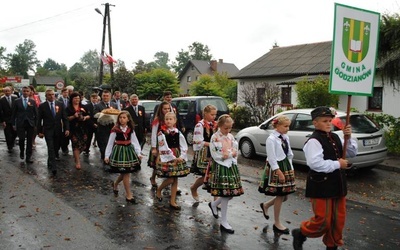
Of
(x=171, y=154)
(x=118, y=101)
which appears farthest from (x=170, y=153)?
(x=118, y=101)

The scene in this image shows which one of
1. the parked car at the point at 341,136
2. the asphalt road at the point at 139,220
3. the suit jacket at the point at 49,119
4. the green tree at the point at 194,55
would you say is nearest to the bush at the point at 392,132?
the parked car at the point at 341,136

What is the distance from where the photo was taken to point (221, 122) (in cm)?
567

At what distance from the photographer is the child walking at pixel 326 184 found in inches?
170

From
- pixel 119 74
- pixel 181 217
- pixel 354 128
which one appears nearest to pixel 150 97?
pixel 119 74

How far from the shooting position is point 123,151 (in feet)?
22.9

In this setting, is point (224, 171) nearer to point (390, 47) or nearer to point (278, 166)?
point (278, 166)

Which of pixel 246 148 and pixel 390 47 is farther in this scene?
pixel 390 47

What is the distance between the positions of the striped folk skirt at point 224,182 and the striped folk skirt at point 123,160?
1895 mm

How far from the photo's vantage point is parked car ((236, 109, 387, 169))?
30.9 feet

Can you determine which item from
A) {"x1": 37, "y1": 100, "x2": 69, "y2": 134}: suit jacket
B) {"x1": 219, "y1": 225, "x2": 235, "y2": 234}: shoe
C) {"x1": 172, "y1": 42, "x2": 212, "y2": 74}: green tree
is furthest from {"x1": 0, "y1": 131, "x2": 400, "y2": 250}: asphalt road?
{"x1": 172, "y1": 42, "x2": 212, "y2": 74}: green tree

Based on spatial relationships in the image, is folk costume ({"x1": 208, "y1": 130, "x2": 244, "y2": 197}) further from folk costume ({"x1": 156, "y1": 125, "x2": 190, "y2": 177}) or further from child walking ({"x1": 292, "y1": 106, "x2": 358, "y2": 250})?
child walking ({"x1": 292, "y1": 106, "x2": 358, "y2": 250})

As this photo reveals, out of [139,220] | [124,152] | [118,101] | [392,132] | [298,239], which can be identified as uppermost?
[118,101]

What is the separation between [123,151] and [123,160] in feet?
0.56

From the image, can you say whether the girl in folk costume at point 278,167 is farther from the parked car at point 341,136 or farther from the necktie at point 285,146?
the parked car at point 341,136
